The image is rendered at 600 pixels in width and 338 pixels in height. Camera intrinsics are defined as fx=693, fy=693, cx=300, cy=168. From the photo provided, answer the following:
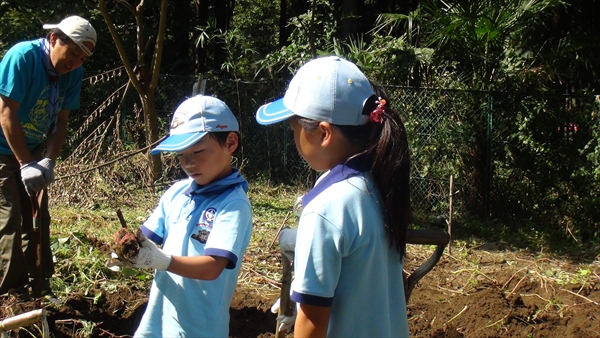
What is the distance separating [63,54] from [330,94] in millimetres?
2937

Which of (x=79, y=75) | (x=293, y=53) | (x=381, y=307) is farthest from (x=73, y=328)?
(x=293, y=53)

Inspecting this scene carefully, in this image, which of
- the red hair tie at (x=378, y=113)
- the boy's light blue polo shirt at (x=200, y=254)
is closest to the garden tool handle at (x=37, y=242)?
the boy's light blue polo shirt at (x=200, y=254)

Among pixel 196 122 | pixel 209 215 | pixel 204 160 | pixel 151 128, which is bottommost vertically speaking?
pixel 151 128

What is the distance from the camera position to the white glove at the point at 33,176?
4.20 meters

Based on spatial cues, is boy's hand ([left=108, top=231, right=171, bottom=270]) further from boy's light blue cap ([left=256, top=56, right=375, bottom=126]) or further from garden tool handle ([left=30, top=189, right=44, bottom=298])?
garden tool handle ([left=30, top=189, right=44, bottom=298])

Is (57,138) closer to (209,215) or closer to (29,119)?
(29,119)

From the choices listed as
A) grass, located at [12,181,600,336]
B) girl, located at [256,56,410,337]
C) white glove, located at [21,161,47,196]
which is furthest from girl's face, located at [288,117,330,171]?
grass, located at [12,181,600,336]

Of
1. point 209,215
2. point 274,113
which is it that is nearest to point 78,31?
point 209,215

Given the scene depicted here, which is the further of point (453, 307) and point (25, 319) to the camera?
point (453, 307)

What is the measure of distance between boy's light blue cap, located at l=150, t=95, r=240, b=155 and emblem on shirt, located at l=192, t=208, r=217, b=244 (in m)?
0.25

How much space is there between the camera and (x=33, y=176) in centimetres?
420

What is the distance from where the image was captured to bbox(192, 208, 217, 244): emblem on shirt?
8.25ft

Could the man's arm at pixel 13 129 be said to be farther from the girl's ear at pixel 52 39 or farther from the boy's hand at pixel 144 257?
the boy's hand at pixel 144 257

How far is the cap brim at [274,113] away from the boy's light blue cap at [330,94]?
0.01m
